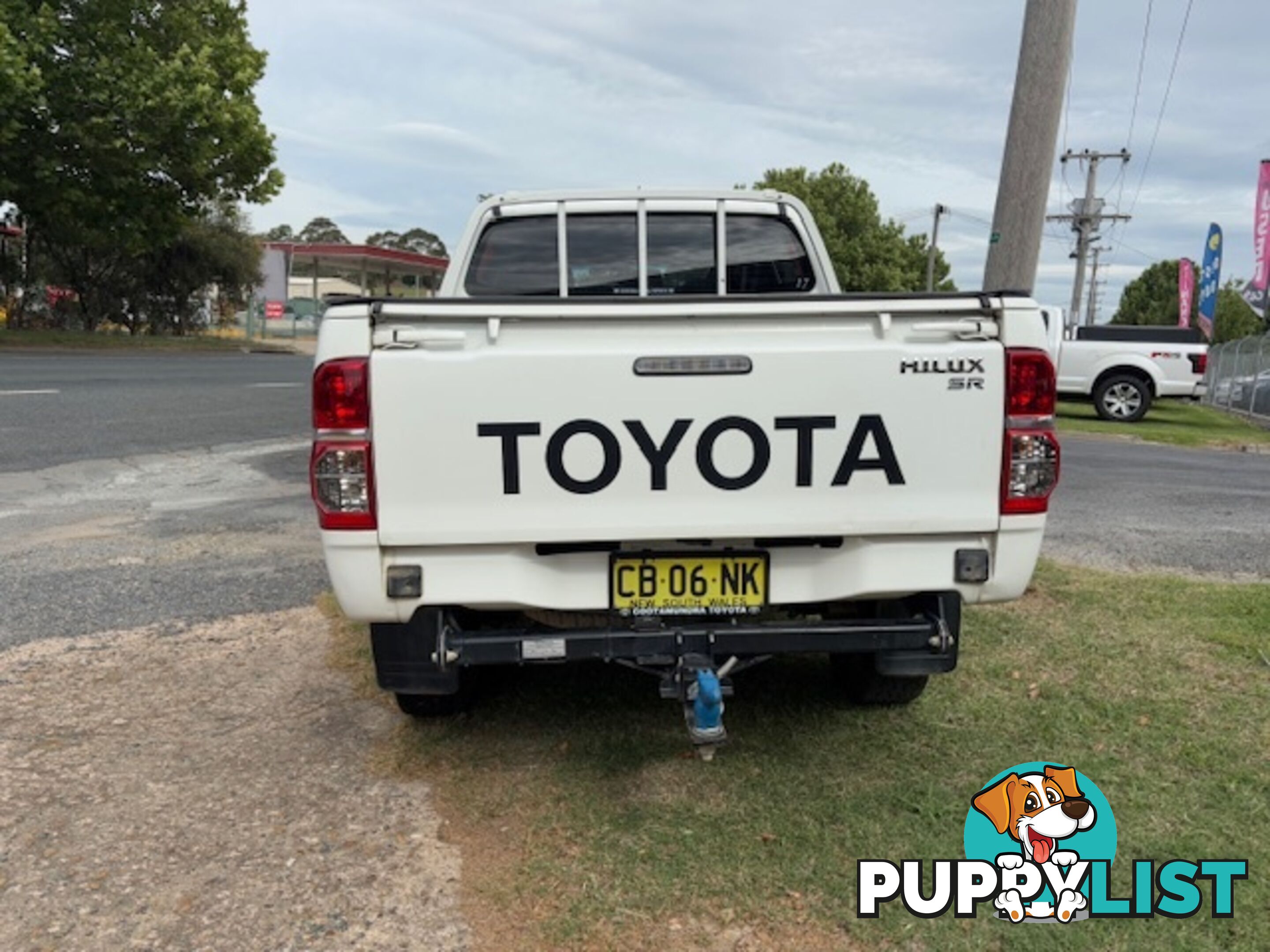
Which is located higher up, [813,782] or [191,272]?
[191,272]

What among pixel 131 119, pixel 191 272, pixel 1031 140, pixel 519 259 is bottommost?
pixel 519 259

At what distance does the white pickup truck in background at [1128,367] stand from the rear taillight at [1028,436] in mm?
15237

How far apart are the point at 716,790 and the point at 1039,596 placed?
2887mm

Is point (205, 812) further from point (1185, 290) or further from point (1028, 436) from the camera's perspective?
point (1185, 290)

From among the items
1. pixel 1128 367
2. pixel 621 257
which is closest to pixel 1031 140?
pixel 621 257

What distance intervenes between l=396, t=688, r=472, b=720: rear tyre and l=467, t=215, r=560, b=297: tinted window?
2.30 metres

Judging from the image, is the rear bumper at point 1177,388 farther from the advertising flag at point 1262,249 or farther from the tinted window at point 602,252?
the tinted window at point 602,252

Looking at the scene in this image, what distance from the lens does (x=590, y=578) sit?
305 centimetres

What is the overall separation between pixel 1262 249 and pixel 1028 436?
24.1m

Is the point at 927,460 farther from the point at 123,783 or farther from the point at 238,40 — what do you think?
the point at 238,40

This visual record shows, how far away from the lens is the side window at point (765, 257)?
539cm

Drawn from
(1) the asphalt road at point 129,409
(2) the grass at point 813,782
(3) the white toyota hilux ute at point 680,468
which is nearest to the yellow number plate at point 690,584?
(3) the white toyota hilux ute at point 680,468

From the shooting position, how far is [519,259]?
534cm

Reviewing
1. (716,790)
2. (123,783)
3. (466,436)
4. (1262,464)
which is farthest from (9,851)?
(1262,464)
